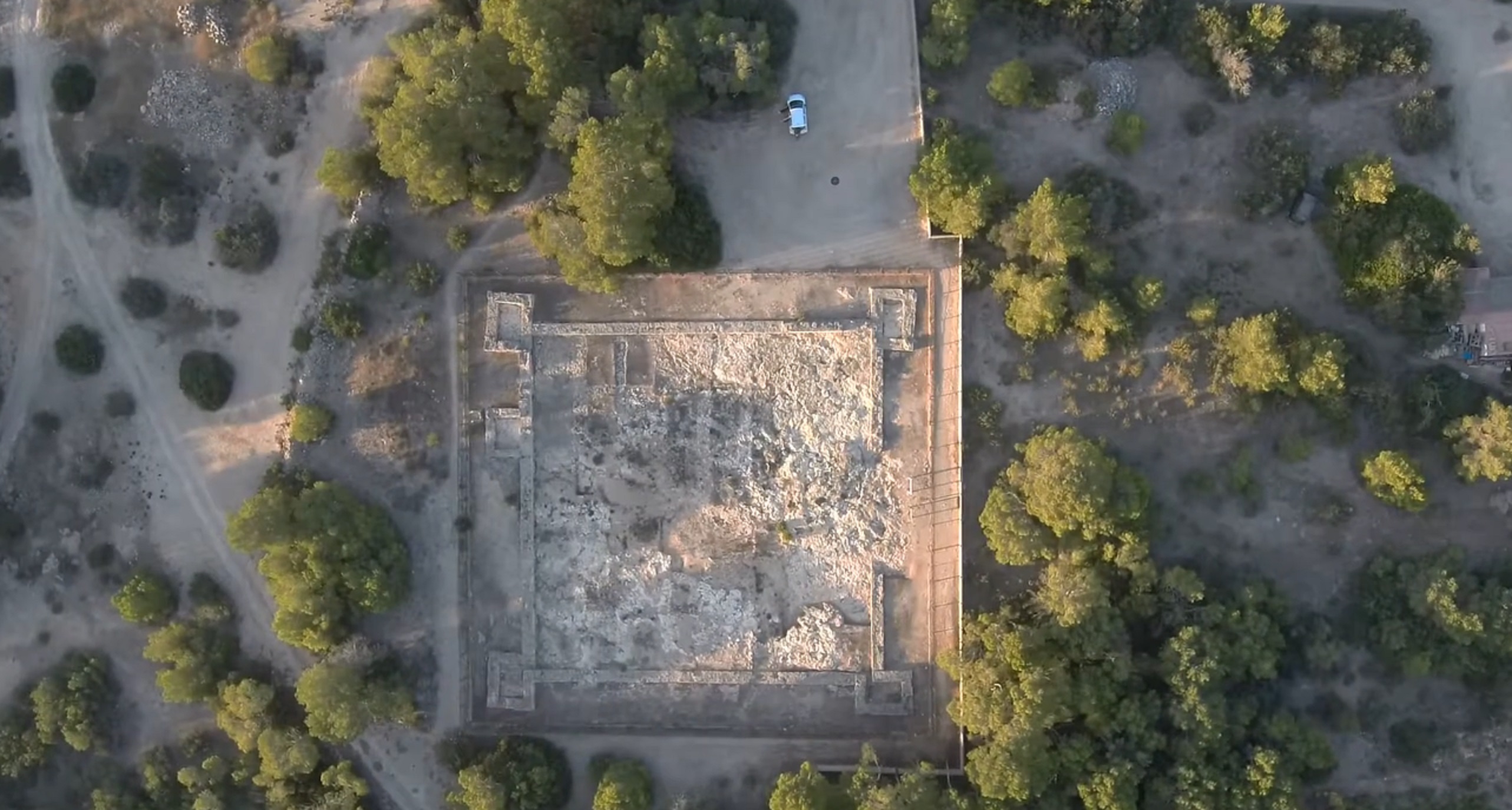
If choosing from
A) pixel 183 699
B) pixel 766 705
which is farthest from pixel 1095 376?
pixel 183 699

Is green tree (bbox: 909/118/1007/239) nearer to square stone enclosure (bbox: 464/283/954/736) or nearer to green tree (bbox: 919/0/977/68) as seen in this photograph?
green tree (bbox: 919/0/977/68)

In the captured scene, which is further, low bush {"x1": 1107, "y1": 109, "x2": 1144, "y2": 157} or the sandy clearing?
the sandy clearing

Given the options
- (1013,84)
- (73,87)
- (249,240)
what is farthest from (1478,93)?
(73,87)

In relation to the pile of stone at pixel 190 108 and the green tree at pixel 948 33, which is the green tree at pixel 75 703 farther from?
the green tree at pixel 948 33

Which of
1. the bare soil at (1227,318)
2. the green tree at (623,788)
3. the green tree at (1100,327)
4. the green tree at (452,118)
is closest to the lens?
the green tree at (452,118)

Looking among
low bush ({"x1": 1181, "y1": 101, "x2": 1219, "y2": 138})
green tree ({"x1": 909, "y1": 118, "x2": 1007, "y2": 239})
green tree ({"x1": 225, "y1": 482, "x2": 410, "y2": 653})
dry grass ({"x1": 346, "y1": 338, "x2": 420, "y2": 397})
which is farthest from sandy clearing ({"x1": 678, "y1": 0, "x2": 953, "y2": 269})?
green tree ({"x1": 225, "y1": 482, "x2": 410, "y2": 653})

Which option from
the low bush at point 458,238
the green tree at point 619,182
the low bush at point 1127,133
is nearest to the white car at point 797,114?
the green tree at point 619,182

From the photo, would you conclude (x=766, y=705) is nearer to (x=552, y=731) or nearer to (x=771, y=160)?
(x=552, y=731)
